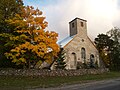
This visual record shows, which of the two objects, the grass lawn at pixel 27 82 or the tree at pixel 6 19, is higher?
the tree at pixel 6 19

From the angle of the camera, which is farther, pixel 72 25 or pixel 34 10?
pixel 72 25

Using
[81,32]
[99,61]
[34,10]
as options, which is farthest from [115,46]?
[34,10]

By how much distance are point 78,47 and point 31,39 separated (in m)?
18.5

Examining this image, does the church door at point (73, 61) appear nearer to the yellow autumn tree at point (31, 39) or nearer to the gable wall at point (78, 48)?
the gable wall at point (78, 48)

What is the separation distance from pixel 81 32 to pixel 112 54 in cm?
1362

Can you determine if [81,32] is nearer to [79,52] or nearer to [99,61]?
[79,52]

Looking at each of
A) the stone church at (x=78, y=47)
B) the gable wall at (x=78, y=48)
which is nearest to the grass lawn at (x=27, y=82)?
A: the gable wall at (x=78, y=48)

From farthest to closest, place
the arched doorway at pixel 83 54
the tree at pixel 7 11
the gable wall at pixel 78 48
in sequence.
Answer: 1. the arched doorway at pixel 83 54
2. the gable wall at pixel 78 48
3. the tree at pixel 7 11

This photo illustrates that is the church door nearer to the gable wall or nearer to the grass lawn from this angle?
the gable wall

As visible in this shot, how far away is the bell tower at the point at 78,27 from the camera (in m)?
46.9

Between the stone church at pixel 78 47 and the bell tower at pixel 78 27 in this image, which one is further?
the bell tower at pixel 78 27

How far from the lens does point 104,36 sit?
57875 millimetres

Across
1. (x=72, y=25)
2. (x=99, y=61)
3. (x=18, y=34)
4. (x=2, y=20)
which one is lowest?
(x=99, y=61)

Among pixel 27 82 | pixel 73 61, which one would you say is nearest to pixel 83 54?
pixel 73 61
